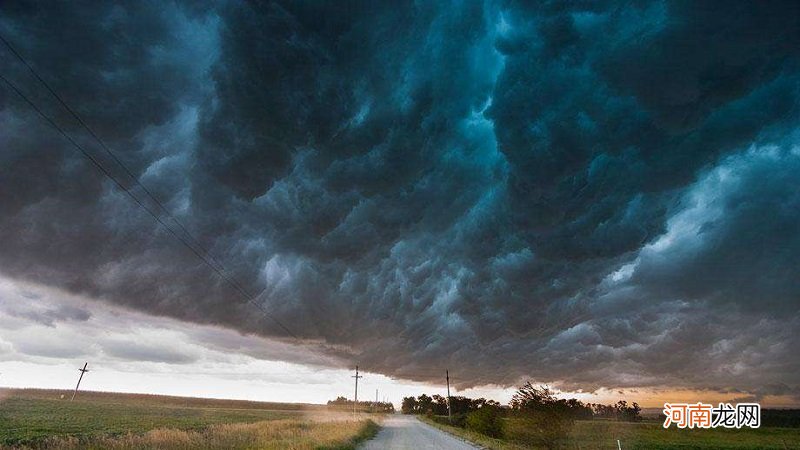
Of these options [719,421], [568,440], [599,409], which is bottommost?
A: [599,409]

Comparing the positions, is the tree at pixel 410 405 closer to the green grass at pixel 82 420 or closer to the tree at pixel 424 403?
the tree at pixel 424 403

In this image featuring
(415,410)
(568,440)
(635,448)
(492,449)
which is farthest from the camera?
(415,410)

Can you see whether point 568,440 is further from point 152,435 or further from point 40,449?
point 40,449

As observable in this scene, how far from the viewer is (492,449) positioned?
2514cm

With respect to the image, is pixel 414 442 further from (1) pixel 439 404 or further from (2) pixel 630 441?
(1) pixel 439 404

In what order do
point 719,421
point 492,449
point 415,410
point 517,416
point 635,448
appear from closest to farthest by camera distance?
point 719,421, point 492,449, point 517,416, point 635,448, point 415,410

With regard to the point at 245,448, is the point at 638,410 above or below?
below

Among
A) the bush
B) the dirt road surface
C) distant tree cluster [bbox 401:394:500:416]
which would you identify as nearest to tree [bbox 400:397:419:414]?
distant tree cluster [bbox 401:394:500:416]

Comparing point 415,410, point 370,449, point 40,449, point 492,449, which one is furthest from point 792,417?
point 40,449

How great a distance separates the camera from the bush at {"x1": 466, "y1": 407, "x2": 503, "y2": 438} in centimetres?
4197

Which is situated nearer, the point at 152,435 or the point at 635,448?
the point at 152,435

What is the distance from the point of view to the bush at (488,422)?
4197 cm

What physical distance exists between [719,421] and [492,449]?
13.8m

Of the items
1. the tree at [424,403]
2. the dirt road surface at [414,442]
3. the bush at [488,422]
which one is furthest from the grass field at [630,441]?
the tree at [424,403]
